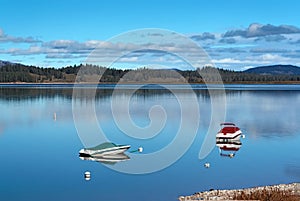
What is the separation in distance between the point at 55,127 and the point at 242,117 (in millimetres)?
20645

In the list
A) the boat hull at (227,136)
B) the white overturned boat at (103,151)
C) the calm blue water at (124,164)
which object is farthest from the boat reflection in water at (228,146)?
the white overturned boat at (103,151)

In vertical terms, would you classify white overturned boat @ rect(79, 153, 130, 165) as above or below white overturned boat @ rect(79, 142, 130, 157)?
below

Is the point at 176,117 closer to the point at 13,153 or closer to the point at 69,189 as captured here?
the point at 13,153

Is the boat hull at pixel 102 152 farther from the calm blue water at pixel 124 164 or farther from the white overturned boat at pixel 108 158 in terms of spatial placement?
the calm blue water at pixel 124 164

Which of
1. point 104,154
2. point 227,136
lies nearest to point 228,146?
point 227,136

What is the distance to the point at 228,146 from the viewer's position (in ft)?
93.0

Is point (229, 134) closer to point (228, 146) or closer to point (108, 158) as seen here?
point (228, 146)

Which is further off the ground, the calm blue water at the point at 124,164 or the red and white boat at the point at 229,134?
the red and white boat at the point at 229,134

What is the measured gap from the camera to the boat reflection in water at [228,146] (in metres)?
25.5

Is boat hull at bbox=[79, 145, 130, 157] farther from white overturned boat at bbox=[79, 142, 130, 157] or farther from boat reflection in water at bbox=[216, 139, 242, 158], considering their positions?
boat reflection in water at bbox=[216, 139, 242, 158]

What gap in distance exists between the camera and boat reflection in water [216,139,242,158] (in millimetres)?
25541

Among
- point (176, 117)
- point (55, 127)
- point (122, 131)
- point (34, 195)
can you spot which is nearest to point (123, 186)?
point (34, 195)

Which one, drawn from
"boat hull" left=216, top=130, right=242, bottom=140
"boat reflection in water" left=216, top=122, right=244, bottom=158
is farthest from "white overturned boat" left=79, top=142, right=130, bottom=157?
"boat hull" left=216, top=130, right=242, bottom=140

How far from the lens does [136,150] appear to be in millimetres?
25594
